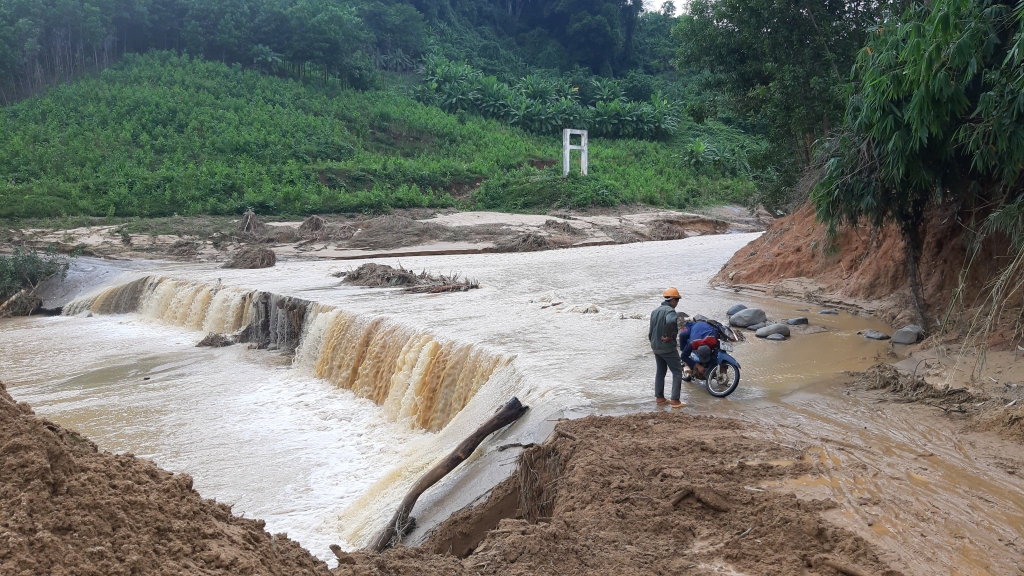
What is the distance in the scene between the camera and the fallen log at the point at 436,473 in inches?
250

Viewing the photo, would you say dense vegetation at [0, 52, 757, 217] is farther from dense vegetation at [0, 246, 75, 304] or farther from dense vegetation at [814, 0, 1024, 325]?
dense vegetation at [814, 0, 1024, 325]

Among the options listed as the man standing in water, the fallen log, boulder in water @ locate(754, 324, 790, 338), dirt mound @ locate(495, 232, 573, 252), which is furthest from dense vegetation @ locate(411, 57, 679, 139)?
the fallen log

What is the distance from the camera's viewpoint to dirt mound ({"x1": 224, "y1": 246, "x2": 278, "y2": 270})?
915 inches

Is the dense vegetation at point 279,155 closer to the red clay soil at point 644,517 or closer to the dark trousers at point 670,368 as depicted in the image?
the dark trousers at point 670,368

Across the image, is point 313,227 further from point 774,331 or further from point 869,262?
point 774,331

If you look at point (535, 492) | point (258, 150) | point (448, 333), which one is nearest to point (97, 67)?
point (258, 150)

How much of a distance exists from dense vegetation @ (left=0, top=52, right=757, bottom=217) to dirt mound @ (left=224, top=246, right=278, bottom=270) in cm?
884

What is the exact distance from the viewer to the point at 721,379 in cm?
817

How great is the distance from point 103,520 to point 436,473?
131 inches

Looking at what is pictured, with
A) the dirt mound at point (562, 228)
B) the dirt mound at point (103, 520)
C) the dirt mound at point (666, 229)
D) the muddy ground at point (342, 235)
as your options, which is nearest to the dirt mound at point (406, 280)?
the muddy ground at point (342, 235)

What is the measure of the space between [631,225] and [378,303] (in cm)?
2022

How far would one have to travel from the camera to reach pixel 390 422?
10.7 metres

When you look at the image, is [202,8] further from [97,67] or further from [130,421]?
[130,421]

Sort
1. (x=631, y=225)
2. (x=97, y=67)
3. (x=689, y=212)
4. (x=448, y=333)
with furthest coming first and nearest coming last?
1. (x=97, y=67)
2. (x=689, y=212)
3. (x=631, y=225)
4. (x=448, y=333)
